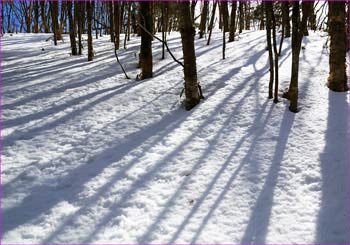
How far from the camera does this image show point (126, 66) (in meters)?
8.12

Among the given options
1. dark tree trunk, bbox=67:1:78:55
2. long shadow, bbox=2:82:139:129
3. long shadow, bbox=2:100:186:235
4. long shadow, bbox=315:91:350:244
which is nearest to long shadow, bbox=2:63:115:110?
long shadow, bbox=2:82:139:129

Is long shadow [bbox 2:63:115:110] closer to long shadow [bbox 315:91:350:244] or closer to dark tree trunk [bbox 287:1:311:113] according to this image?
dark tree trunk [bbox 287:1:311:113]

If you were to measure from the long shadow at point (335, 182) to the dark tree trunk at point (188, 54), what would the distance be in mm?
2136

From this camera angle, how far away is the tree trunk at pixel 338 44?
482 cm

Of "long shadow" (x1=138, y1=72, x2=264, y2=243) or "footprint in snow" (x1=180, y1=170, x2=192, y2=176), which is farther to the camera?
"footprint in snow" (x1=180, y1=170, x2=192, y2=176)

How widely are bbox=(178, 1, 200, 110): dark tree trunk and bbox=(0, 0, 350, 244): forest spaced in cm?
2

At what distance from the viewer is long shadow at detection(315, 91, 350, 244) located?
8.71 feet

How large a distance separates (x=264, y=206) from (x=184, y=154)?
4.19 ft

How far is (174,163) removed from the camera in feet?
12.3

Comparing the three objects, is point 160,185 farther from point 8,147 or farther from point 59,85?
point 59,85

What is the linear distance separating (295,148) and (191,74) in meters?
2.14

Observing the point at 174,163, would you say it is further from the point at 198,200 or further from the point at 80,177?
the point at 80,177

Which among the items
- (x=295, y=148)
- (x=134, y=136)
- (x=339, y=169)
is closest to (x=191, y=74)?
(x=134, y=136)

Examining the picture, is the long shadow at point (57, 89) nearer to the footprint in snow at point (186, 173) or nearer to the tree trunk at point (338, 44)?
the footprint in snow at point (186, 173)
